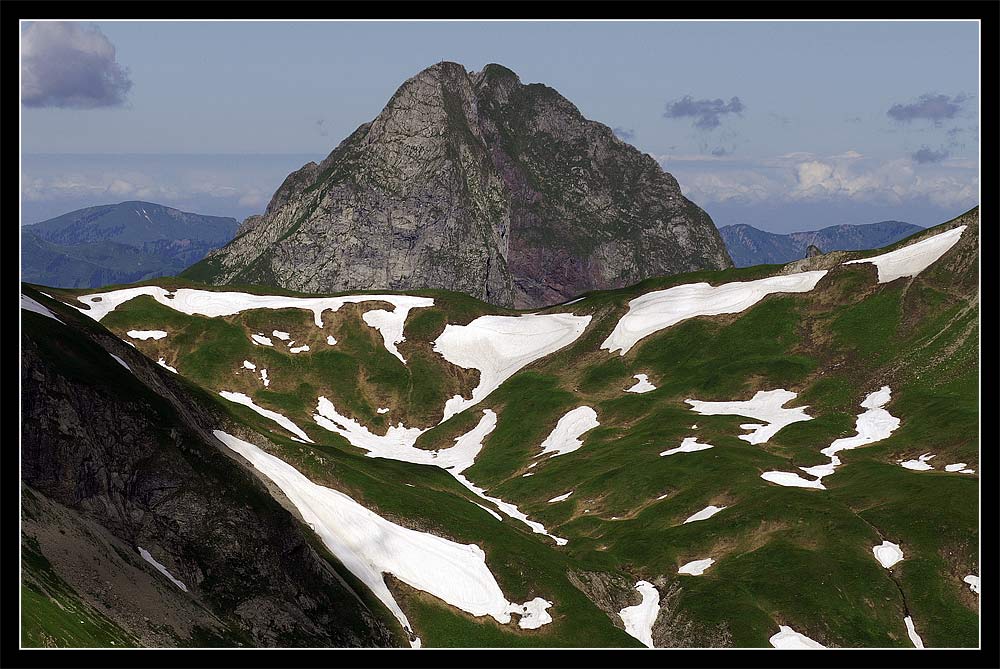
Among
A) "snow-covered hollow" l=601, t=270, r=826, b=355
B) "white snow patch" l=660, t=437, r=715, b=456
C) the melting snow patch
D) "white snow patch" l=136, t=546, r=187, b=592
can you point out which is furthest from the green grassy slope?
"white snow patch" l=136, t=546, r=187, b=592

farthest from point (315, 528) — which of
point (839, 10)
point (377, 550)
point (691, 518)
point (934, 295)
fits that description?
point (934, 295)

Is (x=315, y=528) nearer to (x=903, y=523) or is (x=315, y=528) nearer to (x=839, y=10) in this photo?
(x=903, y=523)

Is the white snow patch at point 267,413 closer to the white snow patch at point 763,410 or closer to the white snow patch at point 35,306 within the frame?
the white snow patch at point 763,410

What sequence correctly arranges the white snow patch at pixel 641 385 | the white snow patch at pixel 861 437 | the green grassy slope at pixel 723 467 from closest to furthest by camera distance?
the green grassy slope at pixel 723 467
the white snow patch at pixel 861 437
the white snow patch at pixel 641 385

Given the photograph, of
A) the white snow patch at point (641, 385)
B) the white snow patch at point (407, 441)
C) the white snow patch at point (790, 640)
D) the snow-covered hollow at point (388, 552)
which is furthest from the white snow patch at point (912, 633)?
the white snow patch at point (641, 385)

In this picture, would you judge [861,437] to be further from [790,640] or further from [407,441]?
[407,441]

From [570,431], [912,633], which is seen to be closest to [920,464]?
[912,633]

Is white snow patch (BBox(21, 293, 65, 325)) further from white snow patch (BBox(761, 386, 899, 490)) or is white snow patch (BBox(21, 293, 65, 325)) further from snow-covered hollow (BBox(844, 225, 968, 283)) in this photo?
snow-covered hollow (BBox(844, 225, 968, 283))
